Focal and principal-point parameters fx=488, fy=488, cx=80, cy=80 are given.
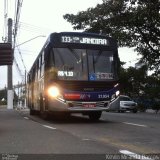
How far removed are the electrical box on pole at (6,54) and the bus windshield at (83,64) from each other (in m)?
10.2

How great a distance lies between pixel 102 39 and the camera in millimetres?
19562

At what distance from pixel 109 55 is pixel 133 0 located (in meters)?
13.3

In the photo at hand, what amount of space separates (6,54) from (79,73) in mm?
11731

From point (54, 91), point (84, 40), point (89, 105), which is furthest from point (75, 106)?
point (84, 40)

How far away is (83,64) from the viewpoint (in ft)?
62.1

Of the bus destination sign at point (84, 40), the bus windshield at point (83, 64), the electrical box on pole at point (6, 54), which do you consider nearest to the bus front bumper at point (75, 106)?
the bus windshield at point (83, 64)

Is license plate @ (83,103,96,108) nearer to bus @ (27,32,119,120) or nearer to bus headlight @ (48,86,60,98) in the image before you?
bus @ (27,32,119,120)

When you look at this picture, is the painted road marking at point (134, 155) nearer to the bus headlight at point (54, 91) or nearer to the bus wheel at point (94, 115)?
the bus headlight at point (54, 91)

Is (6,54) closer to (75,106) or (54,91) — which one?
(54,91)

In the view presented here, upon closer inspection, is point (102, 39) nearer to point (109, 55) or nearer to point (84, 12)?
point (109, 55)

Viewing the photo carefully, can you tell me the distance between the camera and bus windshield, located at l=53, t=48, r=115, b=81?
61.5ft

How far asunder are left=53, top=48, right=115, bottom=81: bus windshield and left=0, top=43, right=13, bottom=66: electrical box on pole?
10.2 m

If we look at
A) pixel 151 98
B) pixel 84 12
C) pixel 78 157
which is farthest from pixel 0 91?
pixel 78 157

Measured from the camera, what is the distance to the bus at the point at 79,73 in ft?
61.2
